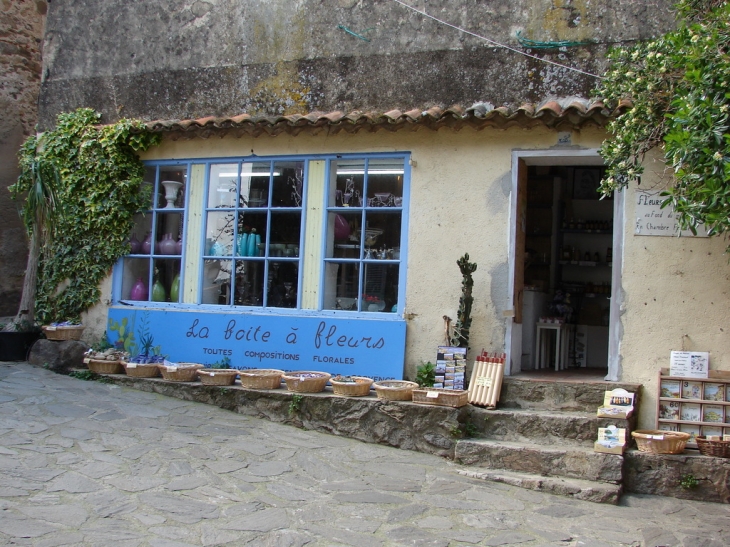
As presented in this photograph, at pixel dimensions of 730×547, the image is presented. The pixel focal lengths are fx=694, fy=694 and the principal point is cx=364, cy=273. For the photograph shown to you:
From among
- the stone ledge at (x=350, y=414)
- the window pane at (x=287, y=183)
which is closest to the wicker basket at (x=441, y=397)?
the stone ledge at (x=350, y=414)

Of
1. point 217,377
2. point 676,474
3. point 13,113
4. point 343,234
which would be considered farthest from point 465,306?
point 13,113

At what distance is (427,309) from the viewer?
291 inches

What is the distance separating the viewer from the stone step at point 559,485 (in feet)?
18.1

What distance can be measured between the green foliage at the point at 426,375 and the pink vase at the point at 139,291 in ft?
12.2

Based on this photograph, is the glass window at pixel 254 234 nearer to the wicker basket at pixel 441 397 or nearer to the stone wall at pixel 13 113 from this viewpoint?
the wicker basket at pixel 441 397

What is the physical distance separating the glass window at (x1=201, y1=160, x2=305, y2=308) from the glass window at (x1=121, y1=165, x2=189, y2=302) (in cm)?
46

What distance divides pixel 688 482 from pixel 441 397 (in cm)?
218

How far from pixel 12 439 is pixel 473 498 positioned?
12.7 ft

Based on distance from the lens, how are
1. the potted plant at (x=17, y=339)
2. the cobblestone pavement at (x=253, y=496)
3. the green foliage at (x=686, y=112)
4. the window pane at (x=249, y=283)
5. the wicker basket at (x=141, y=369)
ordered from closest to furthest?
the cobblestone pavement at (x=253, y=496) → the green foliage at (x=686, y=112) → the wicker basket at (x=141, y=369) → the window pane at (x=249, y=283) → the potted plant at (x=17, y=339)

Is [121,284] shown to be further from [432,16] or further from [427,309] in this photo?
[432,16]

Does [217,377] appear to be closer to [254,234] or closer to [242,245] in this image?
[242,245]

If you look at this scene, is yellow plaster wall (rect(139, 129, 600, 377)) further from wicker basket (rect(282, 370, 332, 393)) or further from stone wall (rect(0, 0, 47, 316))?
stone wall (rect(0, 0, 47, 316))

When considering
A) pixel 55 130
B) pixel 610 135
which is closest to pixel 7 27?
pixel 55 130

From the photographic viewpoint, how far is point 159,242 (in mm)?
8727
